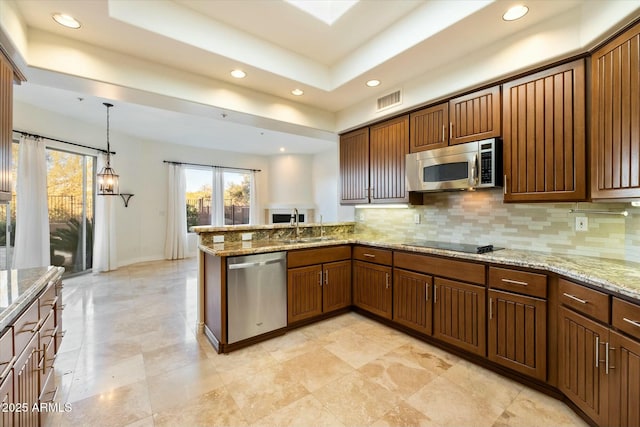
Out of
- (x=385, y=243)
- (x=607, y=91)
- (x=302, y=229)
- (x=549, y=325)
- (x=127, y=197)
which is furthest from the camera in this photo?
(x=127, y=197)

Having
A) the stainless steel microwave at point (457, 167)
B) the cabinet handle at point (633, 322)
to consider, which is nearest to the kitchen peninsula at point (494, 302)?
the cabinet handle at point (633, 322)

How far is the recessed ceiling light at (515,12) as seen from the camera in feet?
6.17

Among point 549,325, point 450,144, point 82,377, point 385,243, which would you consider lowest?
point 82,377

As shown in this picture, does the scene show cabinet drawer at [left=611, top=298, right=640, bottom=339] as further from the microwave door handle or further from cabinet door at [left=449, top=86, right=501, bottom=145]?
cabinet door at [left=449, top=86, right=501, bottom=145]

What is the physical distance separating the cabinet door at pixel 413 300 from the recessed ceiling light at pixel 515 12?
2.11m

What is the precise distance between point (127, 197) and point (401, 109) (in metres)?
6.19

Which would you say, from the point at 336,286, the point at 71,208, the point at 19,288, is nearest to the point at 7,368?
the point at 19,288

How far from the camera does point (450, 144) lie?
2.69 metres

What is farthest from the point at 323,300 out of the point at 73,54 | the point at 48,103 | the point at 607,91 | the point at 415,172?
the point at 48,103

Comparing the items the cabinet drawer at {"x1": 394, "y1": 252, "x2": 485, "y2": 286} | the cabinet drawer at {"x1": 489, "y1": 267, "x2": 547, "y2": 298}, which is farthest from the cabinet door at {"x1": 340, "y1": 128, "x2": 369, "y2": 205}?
the cabinet drawer at {"x1": 489, "y1": 267, "x2": 547, "y2": 298}

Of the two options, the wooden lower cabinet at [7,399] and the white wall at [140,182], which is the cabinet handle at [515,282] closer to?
the wooden lower cabinet at [7,399]

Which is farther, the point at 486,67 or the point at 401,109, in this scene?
the point at 401,109

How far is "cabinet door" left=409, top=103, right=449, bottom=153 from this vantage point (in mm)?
2744

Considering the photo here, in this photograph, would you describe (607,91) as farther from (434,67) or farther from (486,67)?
(434,67)
